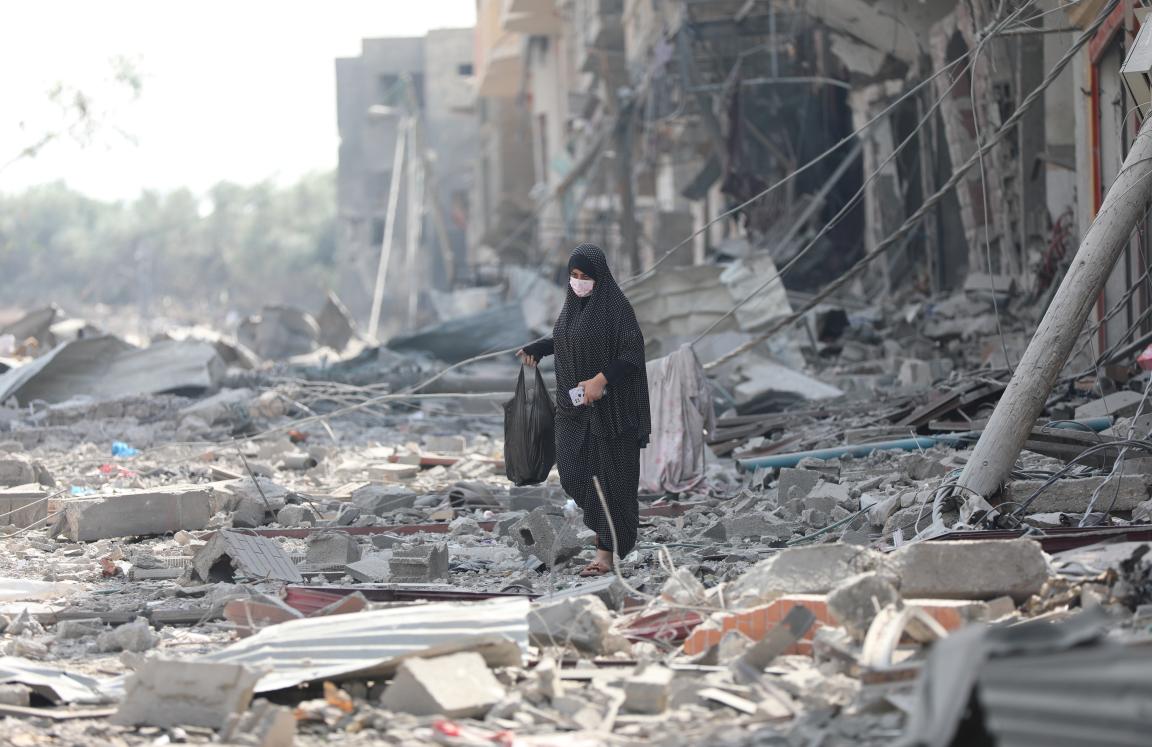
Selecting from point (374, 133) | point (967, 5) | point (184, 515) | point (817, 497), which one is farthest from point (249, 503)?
point (374, 133)

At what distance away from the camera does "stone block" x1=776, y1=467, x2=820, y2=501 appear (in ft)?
28.3

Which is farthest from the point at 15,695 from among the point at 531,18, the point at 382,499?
the point at 531,18

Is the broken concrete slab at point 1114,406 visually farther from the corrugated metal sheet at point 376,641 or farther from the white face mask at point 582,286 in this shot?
the corrugated metal sheet at point 376,641

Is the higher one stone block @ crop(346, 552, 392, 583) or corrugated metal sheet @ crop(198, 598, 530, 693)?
corrugated metal sheet @ crop(198, 598, 530, 693)

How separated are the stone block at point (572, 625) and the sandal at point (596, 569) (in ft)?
5.35

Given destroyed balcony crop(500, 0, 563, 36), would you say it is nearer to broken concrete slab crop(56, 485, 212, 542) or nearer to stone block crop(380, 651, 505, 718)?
broken concrete slab crop(56, 485, 212, 542)

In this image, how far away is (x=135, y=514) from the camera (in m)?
8.66

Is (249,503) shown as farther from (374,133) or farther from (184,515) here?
(374,133)

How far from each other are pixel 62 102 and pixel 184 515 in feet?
73.3

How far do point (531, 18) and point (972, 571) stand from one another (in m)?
31.2

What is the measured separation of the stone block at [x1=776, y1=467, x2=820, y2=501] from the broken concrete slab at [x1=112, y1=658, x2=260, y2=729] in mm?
4571

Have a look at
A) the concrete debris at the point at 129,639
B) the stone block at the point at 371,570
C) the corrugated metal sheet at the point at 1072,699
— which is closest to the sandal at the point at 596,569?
the stone block at the point at 371,570

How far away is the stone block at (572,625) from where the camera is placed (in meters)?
5.20

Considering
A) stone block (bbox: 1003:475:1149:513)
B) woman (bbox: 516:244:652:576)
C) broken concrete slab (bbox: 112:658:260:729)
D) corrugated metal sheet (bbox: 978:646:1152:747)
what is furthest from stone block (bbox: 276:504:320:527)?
corrugated metal sheet (bbox: 978:646:1152:747)
